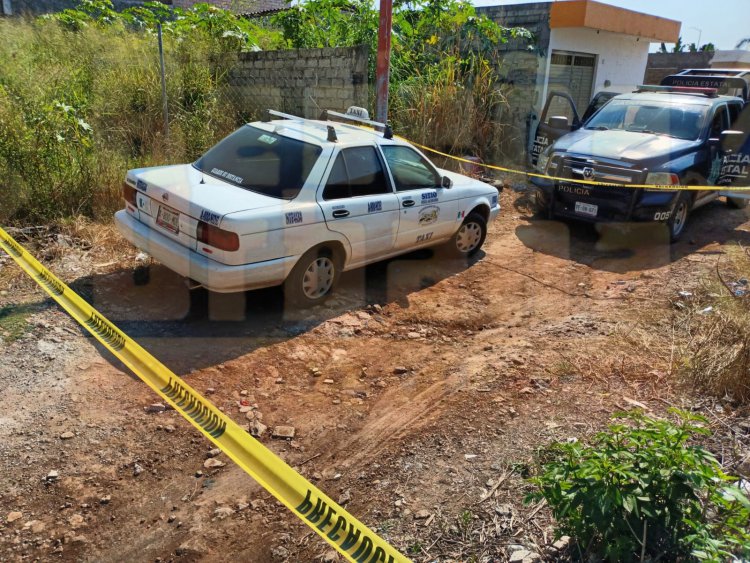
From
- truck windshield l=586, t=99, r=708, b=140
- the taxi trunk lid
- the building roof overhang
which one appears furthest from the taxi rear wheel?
the building roof overhang

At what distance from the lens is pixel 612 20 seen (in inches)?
495

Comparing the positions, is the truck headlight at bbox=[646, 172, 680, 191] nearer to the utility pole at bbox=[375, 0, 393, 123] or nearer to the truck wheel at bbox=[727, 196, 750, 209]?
the truck wheel at bbox=[727, 196, 750, 209]

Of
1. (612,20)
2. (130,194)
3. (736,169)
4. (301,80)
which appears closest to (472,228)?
(130,194)

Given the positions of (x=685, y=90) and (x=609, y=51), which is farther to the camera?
(x=609, y=51)

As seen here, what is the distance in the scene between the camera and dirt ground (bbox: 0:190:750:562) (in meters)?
2.83

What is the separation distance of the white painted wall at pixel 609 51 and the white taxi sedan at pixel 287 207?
7870mm

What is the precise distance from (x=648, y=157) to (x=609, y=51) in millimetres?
8084

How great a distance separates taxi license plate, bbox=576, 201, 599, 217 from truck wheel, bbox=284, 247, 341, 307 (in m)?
3.79

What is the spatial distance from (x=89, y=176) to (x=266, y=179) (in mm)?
3058

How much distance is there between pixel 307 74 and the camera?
10594mm

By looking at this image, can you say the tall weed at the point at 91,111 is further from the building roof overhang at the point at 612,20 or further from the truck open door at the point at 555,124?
the building roof overhang at the point at 612,20

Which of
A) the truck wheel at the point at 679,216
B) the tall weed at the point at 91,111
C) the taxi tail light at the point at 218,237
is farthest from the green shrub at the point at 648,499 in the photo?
the tall weed at the point at 91,111

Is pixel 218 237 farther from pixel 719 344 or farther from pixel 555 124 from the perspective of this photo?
pixel 555 124

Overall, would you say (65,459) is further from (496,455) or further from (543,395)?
(543,395)
